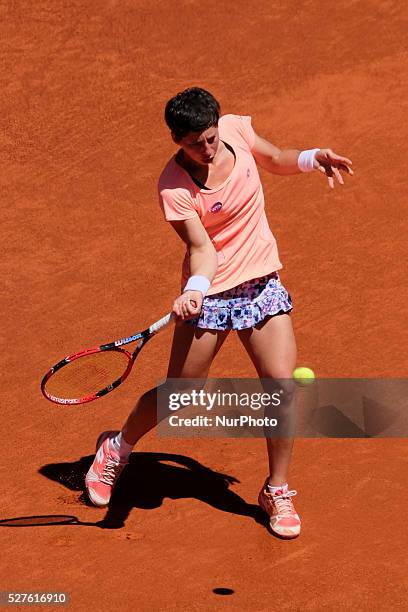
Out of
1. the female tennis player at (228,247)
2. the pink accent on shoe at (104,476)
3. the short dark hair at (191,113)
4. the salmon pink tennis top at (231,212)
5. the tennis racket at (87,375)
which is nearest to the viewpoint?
the short dark hair at (191,113)

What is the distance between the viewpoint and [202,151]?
578 cm

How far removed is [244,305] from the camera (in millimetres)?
6066

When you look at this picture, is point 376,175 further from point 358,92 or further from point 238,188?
point 238,188

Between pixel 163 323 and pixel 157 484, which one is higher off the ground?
pixel 163 323

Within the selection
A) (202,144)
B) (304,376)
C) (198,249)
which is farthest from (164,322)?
(304,376)

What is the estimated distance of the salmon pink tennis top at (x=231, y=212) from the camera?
19.4ft

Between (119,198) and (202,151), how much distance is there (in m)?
4.33

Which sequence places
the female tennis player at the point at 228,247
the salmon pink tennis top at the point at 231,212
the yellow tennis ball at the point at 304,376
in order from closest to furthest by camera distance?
the female tennis player at the point at 228,247 → the salmon pink tennis top at the point at 231,212 → the yellow tennis ball at the point at 304,376

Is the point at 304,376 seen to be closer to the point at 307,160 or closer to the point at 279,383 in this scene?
the point at 279,383

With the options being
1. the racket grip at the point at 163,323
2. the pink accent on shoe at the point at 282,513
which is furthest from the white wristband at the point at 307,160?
the pink accent on shoe at the point at 282,513

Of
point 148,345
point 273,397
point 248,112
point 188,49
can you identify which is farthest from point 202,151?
point 188,49

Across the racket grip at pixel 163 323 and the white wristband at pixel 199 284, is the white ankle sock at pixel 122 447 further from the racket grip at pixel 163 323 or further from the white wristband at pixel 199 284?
the white wristband at pixel 199 284

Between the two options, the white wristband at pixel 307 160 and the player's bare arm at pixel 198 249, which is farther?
the white wristband at pixel 307 160

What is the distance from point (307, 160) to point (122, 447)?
1.82 meters
